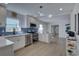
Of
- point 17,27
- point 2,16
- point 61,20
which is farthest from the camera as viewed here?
point 61,20

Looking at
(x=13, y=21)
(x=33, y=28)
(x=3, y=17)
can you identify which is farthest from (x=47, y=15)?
(x=3, y=17)

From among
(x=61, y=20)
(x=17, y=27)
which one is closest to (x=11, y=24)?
(x=17, y=27)

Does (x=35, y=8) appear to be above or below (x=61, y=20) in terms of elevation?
above

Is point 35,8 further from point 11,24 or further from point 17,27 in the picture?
point 11,24

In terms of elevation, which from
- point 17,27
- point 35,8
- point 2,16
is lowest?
point 17,27

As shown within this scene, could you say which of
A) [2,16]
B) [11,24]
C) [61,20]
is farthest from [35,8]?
[61,20]

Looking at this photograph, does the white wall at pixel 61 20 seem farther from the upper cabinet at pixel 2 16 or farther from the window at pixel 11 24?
the upper cabinet at pixel 2 16

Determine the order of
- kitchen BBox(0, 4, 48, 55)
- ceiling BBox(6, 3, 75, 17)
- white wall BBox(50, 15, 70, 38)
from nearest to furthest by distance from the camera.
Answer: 1. kitchen BBox(0, 4, 48, 55)
2. ceiling BBox(6, 3, 75, 17)
3. white wall BBox(50, 15, 70, 38)

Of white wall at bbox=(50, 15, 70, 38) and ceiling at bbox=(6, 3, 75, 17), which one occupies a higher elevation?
ceiling at bbox=(6, 3, 75, 17)

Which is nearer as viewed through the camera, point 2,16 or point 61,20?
point 2,16

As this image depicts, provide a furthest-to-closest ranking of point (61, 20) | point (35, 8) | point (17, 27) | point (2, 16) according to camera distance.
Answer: point (61, 20) → point (35, 8) → point (17, 27) → point (2, 16)

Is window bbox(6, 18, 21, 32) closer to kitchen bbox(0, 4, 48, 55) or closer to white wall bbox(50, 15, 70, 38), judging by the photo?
kitchen bbox(0, 4, 48, 55)

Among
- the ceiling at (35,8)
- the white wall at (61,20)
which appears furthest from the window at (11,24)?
the white wall at (61,20)

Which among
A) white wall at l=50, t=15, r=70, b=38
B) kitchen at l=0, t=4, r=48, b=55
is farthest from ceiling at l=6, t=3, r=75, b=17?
white wall at l=50, t=15, r=70, b=38
